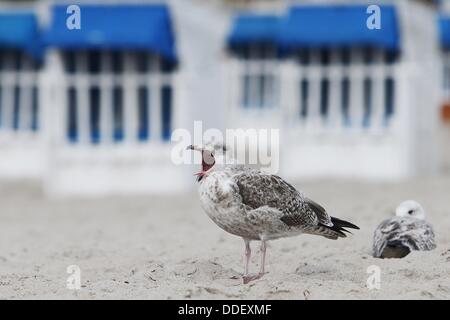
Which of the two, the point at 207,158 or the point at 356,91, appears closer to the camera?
the point at 207,158

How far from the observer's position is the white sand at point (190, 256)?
18.5 ft

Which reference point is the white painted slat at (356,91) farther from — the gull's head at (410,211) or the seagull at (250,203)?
the seagull at (250,203)

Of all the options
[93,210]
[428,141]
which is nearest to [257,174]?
[93,210]

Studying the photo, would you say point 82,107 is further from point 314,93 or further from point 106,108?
point 314,93

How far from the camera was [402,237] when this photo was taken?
22.3ft

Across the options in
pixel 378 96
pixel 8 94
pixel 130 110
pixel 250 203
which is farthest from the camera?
pixel 8 94

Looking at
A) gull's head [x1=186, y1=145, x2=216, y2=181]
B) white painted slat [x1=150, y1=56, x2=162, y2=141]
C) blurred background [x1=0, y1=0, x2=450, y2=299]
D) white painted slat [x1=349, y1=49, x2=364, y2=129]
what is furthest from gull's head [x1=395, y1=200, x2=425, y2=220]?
white painted slat [x1=349, y1=49, x2=364, y2=129]

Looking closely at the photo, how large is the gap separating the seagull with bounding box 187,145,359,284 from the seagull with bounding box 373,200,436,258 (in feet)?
2.40

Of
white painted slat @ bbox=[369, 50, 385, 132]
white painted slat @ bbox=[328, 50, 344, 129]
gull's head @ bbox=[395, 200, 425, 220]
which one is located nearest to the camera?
gull's head @ bbox=[395, 200, 425, 220]

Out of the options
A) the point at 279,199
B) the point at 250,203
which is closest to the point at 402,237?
the point at 279,199

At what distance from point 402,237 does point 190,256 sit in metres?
1.56

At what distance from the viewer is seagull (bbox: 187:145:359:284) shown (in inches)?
229

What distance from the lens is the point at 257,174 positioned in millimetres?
6031

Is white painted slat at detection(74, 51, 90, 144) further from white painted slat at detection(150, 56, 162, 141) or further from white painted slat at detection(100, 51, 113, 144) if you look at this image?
white painted slat at detection(150, 56, 162, 141)
